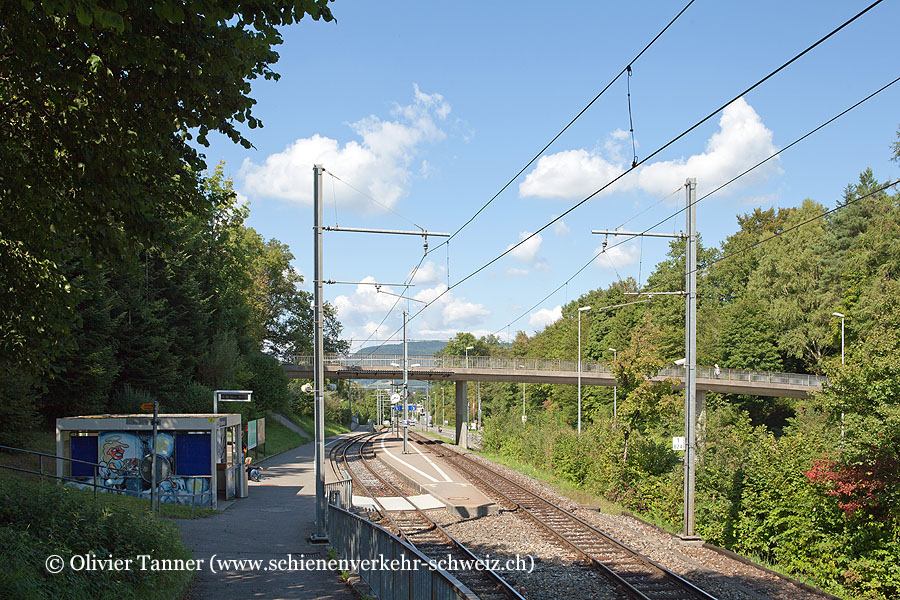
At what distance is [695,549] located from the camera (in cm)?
1631

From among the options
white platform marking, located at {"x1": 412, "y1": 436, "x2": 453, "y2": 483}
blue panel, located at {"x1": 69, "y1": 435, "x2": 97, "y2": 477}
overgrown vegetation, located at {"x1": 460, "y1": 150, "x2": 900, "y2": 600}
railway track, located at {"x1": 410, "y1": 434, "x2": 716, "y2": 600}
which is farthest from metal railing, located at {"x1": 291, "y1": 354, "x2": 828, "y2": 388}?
blue panel, located at {"x1": 69, "y1": 435, "x2": 97, "y2": 477}

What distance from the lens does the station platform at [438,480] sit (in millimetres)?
20281

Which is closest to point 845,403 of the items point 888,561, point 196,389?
point 888,561

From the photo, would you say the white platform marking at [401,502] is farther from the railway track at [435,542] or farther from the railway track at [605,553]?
the railway track at [605,553]

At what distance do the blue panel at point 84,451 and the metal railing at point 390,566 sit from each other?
32.3 ft

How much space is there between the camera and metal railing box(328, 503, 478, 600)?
21.2ft

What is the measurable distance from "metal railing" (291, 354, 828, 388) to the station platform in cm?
810

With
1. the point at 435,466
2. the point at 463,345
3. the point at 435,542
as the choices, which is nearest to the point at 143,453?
the point at 435,542

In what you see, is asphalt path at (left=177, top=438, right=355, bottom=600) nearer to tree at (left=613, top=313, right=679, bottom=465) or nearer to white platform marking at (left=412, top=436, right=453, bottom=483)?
white platform marking at (left=412, top=436, right=453, bottom=483)

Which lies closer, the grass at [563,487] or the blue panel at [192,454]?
the blue panel at [192,454]

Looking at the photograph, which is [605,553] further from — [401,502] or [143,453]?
[143,453]

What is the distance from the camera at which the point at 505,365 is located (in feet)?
177

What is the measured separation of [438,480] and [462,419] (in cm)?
2518

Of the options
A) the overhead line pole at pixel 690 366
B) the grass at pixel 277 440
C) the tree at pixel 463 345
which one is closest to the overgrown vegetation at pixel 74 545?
the overhead line pole at pixel 690 366
